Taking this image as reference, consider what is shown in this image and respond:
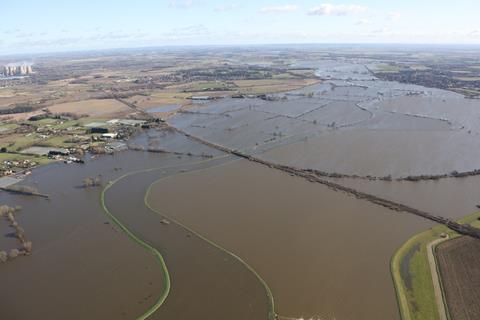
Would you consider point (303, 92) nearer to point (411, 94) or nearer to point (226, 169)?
point (411, 94)

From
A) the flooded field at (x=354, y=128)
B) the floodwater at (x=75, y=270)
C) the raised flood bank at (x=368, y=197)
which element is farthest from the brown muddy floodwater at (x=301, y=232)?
the flooded field at (x=354, y=128)

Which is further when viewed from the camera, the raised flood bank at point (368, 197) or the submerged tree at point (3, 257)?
the raised flood bank at point (368, 197)

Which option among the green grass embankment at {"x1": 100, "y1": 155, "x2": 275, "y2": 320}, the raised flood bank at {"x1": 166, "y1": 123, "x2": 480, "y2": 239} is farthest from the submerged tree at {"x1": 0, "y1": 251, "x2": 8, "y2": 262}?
the raised flood bank at {"x1": 166, "y1": 123, "x2": 480, "y2": 239}

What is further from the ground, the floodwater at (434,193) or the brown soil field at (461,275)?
the floodwater at (434,193)

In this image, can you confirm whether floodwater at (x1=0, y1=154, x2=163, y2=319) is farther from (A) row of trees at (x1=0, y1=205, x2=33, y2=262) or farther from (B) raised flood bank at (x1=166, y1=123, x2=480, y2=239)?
(B) raised flood bank at (x1=166, y1=123, x2=480, y2=239)

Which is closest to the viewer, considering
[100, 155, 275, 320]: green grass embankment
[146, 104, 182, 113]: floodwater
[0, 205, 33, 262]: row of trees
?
[100, 155, 275, 320]: green grass embankment

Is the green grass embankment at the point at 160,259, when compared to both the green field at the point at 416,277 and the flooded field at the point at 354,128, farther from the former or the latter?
the flooded field at the point at 354,128
